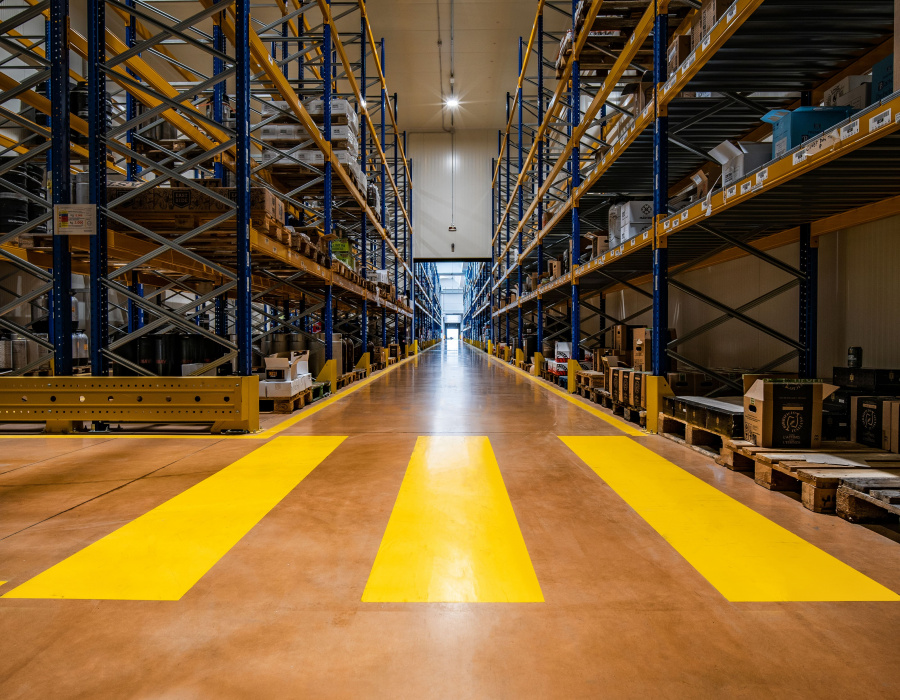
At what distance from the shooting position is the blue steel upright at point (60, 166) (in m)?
4.76

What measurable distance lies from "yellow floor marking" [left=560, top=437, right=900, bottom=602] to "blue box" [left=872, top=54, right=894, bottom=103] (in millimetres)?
2979

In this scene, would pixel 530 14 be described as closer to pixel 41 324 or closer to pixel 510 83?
pixel 510 83

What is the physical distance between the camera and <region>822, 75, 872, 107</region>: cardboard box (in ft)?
12.1

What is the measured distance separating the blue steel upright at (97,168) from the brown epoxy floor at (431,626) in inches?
101

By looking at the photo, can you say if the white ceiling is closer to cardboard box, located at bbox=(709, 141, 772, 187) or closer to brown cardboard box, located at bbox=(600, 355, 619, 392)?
brown cardboard box, located at bbox=(600, 355, 619, 392)

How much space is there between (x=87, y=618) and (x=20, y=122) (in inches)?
210

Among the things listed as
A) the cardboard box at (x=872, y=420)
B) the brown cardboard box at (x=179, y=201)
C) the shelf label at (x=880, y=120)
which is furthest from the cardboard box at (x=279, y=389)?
the shelf label at (x=880, y=120)

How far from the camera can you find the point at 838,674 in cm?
146

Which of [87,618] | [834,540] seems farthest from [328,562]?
[834,540]

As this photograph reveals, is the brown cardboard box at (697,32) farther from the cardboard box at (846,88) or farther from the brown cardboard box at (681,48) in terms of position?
the cardboard box at (846,88)

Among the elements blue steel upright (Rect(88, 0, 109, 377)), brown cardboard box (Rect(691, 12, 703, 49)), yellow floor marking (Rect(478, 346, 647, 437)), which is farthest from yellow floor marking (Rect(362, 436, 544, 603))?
brown cardboard box (Rect(691, 12, 703, 49))

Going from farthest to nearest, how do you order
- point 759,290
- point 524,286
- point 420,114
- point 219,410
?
1. point 420,114
2. point 524,286
3. point 759,290
4. point 219,410

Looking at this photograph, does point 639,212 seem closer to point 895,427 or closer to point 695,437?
point 695,437

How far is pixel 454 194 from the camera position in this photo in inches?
942
